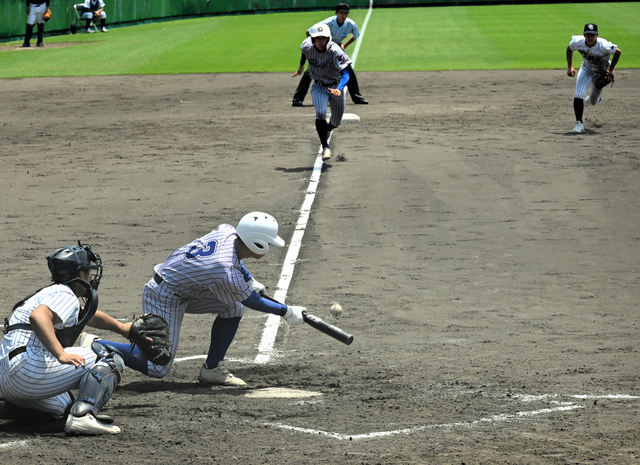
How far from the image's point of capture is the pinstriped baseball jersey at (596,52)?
15.2m

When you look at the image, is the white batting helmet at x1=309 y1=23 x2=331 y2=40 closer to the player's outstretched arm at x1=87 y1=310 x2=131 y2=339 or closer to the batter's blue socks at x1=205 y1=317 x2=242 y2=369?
the batter's blue socks at x1=205 y1=317 x2=242 y2=369

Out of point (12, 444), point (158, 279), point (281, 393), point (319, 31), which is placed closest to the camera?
point (12, 444)

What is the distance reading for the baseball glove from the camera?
219 inches

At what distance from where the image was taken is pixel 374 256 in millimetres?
9320

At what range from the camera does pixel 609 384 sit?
229 inches

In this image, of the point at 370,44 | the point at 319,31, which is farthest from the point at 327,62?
the point at 370,44

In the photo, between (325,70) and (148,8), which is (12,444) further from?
(148,8)

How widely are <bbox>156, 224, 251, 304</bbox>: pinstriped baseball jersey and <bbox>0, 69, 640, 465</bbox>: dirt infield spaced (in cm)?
68

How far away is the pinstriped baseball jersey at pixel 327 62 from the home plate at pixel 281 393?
7.98 m

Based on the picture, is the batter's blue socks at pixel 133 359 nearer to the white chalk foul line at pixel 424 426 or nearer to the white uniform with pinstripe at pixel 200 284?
the white uniform with pinstripe at pixel 200 284

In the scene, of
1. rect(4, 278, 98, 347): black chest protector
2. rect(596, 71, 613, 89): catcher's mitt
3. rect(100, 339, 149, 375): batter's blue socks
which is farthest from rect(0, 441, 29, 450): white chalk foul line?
rect(596, 71, 613, 89): catcher's mitt

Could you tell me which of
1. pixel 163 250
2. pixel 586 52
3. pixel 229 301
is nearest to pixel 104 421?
pixel 229 301

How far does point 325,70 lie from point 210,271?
25.6ft

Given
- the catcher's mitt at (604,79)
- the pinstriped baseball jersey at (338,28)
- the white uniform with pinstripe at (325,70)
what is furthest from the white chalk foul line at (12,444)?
the pinstriped baseball jersey at (338,28)
